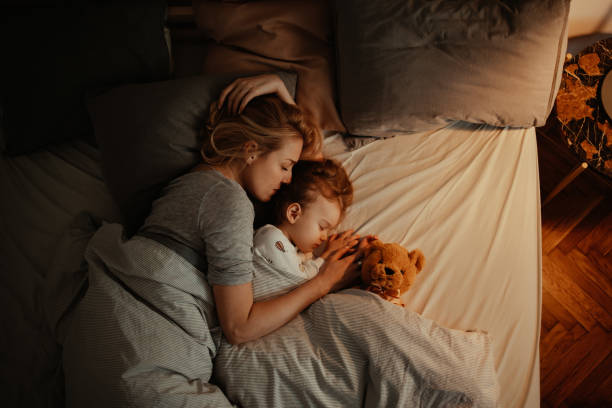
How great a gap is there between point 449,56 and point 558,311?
39.6 inches

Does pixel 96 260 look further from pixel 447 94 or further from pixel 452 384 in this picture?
pixel 447 94

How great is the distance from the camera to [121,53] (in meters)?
1.15

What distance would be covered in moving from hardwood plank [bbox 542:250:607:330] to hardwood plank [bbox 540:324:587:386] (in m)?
0.04

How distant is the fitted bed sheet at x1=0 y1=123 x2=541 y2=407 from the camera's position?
3.06 feet

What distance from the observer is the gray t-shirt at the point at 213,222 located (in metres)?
0.85

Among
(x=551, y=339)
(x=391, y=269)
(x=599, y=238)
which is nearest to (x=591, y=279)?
(x=599, y=238)

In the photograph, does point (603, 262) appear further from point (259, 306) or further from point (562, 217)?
point (259, 306)

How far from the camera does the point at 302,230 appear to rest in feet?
3.50

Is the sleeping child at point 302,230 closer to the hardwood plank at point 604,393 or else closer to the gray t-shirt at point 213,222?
the gray t-shirt at point 213,222

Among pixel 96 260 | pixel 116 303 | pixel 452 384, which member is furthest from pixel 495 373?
pixel 96 260

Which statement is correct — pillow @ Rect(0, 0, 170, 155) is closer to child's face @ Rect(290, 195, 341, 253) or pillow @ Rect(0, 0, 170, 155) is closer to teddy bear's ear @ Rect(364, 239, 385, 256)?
child's face @ Rect(290, 195, 341, 253)

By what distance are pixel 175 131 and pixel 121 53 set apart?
0.36 metres

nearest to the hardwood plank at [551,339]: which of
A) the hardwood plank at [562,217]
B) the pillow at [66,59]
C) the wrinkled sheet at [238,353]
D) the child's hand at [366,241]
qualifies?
the hardwood plank at [562,217]

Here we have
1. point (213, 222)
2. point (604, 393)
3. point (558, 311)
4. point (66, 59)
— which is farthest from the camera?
point (558, 311)
